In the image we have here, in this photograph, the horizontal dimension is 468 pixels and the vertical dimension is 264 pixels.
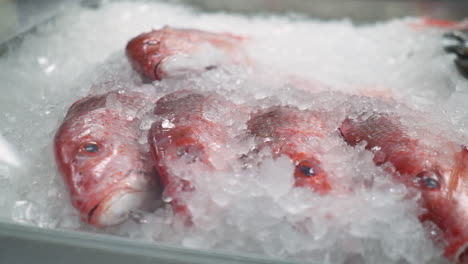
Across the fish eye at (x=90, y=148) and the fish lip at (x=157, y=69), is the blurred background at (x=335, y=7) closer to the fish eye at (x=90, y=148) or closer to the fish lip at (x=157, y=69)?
the fish lip at (x=157, y=69)

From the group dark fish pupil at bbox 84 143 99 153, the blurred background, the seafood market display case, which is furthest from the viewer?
the blurred background

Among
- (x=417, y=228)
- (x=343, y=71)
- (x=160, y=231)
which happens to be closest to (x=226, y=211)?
(x=160, y=231)

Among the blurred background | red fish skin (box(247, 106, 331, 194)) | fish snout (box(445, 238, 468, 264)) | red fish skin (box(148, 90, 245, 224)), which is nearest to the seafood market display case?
the blurred background

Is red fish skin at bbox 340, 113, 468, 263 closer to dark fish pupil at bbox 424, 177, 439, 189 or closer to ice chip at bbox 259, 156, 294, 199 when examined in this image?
dark fish pupil at bbox 424, 177, 439, 189

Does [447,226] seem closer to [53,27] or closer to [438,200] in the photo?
[438,200]

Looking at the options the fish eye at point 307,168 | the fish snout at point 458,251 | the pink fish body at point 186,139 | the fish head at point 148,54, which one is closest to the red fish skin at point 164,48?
the fish head at point 148,54

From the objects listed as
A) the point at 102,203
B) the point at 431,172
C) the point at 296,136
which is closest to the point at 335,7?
the point at 296,136

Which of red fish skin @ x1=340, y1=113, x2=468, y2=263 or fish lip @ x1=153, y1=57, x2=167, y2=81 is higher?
red fish skin @ x1=340, y1=113, x2=468, y2=263
